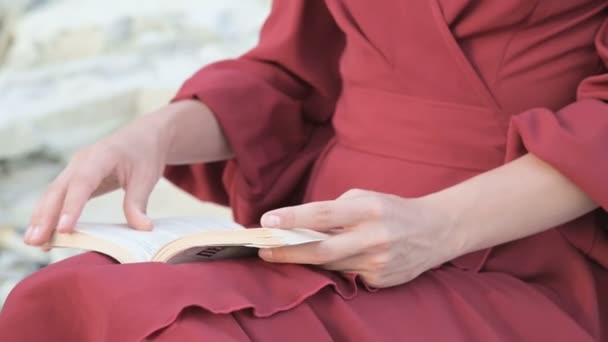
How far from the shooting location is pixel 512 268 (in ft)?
2.86

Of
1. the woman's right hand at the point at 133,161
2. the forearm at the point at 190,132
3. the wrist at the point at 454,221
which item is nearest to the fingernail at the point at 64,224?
the woman's right hand at the point at 133,161

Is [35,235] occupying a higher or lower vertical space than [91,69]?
higher

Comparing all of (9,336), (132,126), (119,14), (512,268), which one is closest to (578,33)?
(512,268)

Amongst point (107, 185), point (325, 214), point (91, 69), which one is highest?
point (325, 214)

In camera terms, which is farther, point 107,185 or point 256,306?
point 107,185

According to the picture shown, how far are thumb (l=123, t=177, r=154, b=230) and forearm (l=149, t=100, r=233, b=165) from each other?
66mm

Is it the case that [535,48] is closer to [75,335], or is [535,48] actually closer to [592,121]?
[592,121]

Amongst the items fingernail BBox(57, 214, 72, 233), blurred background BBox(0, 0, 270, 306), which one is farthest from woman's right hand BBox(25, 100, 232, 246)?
blurred background BBox(0, 0, 270, 306)

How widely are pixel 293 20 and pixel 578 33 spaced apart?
0.33 metres

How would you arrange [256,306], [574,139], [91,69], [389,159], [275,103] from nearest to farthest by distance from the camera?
1. [256,306]
2. [574,139]
3. [389,159]
4. [275,103]
5. [91,69]

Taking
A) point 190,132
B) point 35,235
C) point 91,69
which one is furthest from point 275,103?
point 91,69

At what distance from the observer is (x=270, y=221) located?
698 millimetres

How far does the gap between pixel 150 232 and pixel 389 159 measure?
24 cm

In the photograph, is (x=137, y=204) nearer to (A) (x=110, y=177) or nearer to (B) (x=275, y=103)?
(A) (x=110, y=177)
